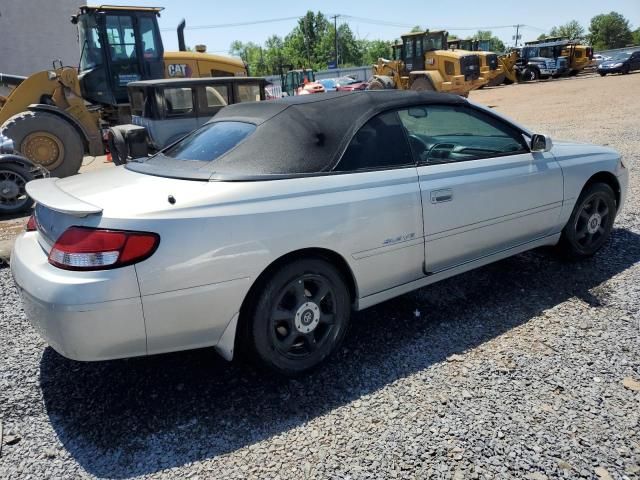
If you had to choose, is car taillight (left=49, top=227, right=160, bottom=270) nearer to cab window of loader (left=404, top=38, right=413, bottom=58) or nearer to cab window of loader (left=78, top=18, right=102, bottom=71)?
cab window of loader (left=78, top=18, right=102, bottom=71)

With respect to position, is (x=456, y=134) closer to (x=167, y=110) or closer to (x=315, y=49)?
(x=167, y=110)

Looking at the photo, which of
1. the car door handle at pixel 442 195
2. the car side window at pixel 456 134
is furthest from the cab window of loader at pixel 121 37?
the car door handle at pixel 442 195

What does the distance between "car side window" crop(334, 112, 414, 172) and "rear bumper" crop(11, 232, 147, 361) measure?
135cm

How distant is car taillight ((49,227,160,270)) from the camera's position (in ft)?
7.45

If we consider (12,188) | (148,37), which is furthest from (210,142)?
(148,37)

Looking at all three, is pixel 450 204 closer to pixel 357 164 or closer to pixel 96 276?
pixel 357 164

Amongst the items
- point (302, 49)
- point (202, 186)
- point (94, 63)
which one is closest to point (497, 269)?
point (202, 186)

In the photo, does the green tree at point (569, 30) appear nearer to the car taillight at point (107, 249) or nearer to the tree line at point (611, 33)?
the tree line at point (611, 33)

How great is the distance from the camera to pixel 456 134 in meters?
3.74

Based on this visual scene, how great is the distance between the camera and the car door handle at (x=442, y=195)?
10.3ft

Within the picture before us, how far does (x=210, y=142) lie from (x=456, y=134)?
182 cm

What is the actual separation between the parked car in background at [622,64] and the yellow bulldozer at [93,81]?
98.8 feet

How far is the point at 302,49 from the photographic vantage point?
305 ft

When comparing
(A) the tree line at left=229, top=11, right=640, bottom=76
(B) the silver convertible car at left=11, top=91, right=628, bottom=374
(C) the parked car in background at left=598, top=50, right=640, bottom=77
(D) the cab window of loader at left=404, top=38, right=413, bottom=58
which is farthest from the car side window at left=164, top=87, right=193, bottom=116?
(A) the tree line at left=229, top=11, right=640, bottom=76
